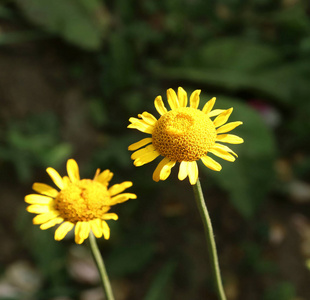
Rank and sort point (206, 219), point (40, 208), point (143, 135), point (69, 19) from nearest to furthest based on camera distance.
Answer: point (206, 219), point (40, 208), point (143, 135), point (69, 19)

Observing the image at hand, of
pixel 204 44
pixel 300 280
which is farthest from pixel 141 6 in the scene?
pixel 300 280

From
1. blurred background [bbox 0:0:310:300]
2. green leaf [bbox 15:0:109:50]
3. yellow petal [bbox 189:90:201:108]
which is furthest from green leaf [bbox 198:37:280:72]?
yellow petal [bbox 189:90:201:108]

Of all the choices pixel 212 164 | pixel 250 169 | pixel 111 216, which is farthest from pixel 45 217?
pixel 250 169

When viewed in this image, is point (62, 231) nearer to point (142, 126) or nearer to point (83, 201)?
point (83, 201)

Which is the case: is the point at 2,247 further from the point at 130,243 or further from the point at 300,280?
the point at 300,280

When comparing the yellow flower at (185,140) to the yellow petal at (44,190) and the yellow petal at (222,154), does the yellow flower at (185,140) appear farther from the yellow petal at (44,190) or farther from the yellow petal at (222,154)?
the yellow petal at (44,190)

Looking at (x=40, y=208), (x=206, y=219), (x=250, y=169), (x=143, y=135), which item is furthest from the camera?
(x=143, y=135)

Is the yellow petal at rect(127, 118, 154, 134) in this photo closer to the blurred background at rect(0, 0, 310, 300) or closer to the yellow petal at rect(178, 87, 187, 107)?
the yellow petal at rect(178, 87, 187, 107)
